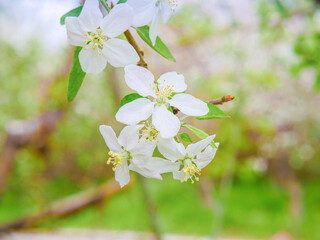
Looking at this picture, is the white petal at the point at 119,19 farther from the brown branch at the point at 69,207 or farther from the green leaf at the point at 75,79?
the brown branch at the point at 69,207

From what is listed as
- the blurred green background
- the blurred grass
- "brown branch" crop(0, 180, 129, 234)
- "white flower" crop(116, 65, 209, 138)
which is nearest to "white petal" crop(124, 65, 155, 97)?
"white flower" crop(116, 65, 209, 138)

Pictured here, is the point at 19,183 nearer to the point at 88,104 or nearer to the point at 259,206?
the point at 88,104

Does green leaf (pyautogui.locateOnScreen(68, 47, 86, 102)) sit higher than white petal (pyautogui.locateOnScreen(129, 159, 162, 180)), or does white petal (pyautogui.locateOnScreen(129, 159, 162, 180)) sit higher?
green leaf (pyautogui.locateOnScreen(68, 47, 86, 102))

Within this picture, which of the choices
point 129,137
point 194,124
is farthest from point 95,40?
point 194,124

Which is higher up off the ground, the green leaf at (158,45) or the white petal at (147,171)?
the green leaf at (158,45)

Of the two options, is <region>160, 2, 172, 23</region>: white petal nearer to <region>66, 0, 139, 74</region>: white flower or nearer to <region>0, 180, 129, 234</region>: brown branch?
<region>66, 0, 139, 74</region>: white flower

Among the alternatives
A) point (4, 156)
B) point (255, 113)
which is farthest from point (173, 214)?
point (4, 156)

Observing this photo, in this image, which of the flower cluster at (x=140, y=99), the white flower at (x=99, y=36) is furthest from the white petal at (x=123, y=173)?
the white flower at (x=99, y=36)

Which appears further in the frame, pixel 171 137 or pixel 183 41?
pixel 183 41
